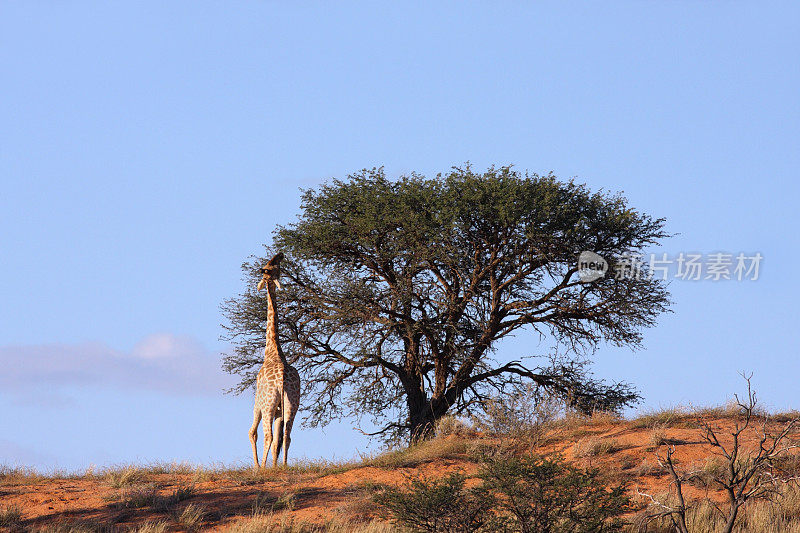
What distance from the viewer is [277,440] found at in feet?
64.2

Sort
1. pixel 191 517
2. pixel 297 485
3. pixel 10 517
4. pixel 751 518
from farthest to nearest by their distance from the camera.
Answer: pixel 297 485, pixel 10 517, pixel 191 517, pixel 751 518

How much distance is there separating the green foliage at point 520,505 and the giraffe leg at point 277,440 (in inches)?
226

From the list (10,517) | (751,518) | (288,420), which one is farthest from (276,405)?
(751,518)

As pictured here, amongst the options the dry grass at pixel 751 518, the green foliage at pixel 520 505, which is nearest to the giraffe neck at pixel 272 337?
the green foliage at pixel 520 505

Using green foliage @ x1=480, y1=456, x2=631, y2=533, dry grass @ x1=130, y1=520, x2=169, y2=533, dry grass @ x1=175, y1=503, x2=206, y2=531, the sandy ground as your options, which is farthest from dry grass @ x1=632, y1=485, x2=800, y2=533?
dry grass @ x1=130, y1=520, x2=169, y2=533

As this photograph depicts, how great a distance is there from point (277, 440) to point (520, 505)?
288 inches

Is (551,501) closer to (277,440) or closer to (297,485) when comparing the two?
(297,485)

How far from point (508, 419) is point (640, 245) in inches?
402

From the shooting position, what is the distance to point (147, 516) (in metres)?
16.2

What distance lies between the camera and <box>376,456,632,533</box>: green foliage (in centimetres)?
1370

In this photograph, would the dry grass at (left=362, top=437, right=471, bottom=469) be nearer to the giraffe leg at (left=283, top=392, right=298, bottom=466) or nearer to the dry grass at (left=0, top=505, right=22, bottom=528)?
the giraffe leg at (left=283, top=392, right=298, bottom=466)

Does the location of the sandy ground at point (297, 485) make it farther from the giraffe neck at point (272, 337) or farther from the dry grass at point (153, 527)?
the giraffe neck at point (272, 337)

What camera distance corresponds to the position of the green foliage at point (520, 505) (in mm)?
13703

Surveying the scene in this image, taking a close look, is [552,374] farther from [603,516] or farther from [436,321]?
[603,516]
